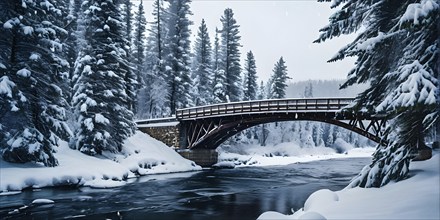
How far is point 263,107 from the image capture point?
31.4 metres

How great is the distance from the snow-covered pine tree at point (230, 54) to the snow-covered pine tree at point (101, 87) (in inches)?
879

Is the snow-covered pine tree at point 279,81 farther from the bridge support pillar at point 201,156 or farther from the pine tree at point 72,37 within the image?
the pine tree at point 72,37

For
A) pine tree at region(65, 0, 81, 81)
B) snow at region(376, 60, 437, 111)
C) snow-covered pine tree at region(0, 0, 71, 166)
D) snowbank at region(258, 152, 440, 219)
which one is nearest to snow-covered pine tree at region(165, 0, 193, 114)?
pine tree at region(65, 0, 81, 81)

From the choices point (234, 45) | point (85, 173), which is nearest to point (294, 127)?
point (234, 45)

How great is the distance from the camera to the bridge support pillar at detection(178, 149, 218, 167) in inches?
1412

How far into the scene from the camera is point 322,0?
11.4 m

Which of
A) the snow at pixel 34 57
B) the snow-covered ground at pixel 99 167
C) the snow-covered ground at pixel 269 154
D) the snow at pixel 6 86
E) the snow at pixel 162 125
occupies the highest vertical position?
the snow at pixel 34 57

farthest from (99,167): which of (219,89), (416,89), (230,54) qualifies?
(230,54)

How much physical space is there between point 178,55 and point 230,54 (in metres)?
9.63

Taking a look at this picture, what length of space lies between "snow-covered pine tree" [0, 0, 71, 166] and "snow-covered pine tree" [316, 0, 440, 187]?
15808 millimetres


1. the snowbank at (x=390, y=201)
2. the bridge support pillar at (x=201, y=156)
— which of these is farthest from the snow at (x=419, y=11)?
the bridge support pillar at (x=201, y=156)

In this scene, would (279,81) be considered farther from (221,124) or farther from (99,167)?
(99,167)

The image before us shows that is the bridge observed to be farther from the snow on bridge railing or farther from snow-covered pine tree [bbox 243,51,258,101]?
snow-covered pine tree [bbox 243,51,258,101]

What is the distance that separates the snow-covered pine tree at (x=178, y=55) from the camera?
138 ft
